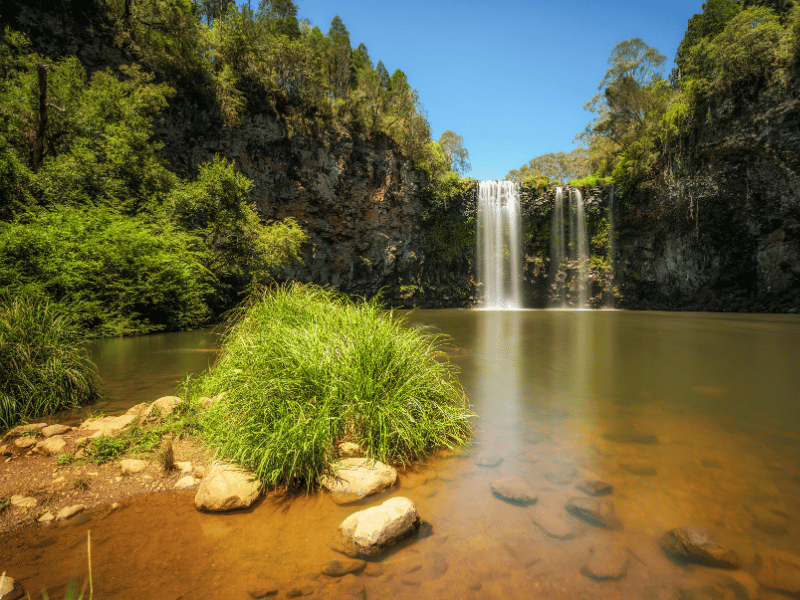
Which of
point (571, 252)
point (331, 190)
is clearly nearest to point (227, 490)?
point (331, 190)

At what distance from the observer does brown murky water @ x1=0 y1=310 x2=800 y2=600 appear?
190 centimetres

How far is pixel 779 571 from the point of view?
203 centimetres

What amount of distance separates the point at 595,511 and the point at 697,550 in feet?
1.83

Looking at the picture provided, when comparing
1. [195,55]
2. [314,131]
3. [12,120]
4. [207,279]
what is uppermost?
[195,55]

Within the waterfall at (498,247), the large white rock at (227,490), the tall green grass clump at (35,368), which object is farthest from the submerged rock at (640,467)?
the waterfall at (498,247)

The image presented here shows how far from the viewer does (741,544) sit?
225cm

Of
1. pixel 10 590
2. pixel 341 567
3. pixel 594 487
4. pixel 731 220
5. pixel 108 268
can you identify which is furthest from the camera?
pixel 731 220

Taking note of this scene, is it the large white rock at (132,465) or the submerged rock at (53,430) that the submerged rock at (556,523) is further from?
the submerged rock at (53,430)

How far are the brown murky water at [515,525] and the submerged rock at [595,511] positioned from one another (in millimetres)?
58

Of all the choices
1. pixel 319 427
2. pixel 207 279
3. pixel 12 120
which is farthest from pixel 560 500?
pixel 12 120

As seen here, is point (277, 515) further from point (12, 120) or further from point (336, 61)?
point (336, 61)

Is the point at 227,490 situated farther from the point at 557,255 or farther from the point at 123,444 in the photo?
the point at 557,255

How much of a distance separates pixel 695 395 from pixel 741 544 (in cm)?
406

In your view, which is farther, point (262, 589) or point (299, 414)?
point (299, 414)
